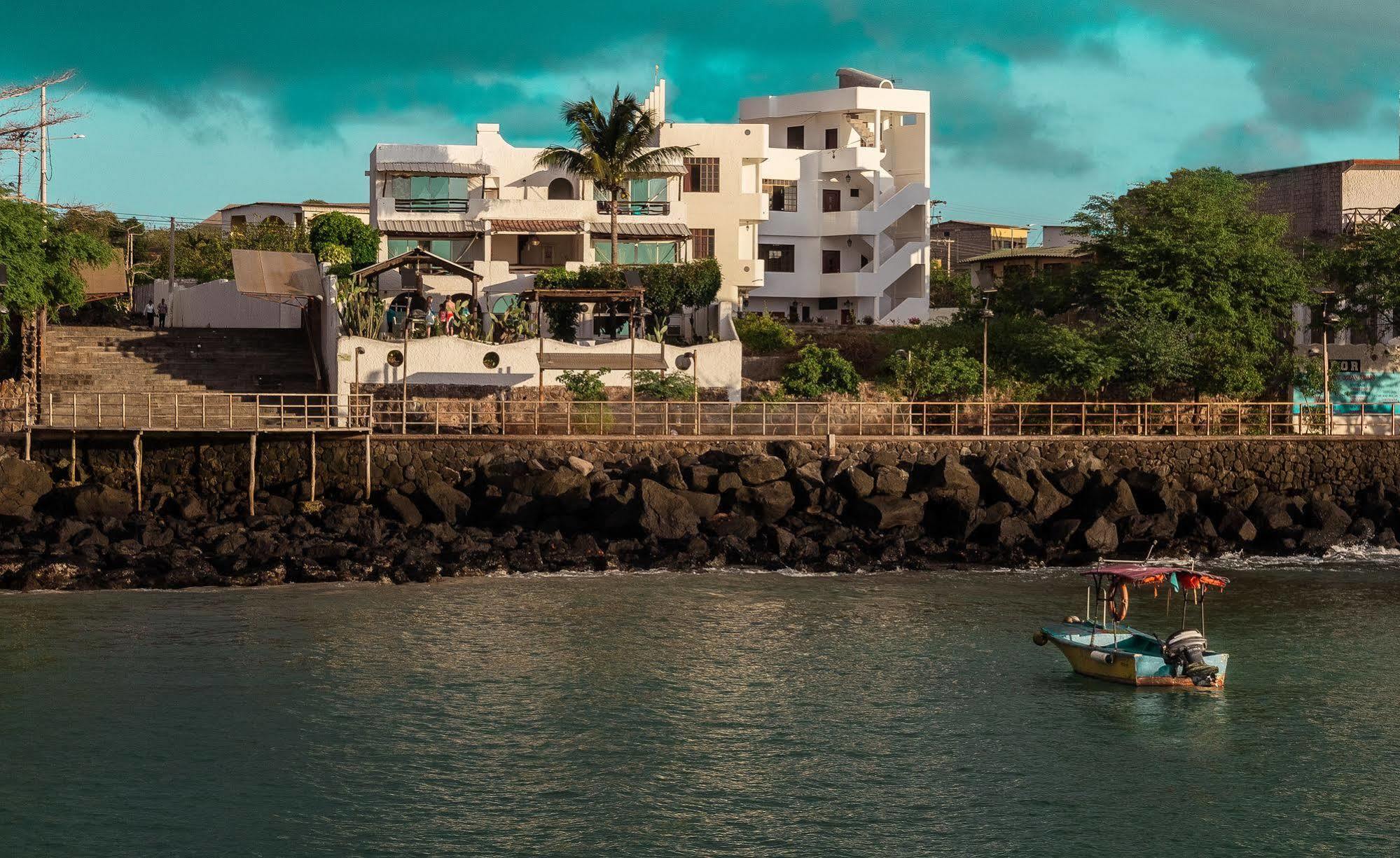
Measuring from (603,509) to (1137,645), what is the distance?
1604 cm

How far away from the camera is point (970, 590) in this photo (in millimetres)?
37094

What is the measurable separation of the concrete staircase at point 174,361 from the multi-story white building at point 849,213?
2633 cm

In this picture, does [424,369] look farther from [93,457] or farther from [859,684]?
[859,684]

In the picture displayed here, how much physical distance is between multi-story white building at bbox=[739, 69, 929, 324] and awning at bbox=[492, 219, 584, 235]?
12152mm

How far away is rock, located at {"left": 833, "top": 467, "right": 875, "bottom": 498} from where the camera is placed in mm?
42781

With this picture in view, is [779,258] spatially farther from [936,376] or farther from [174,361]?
[174,361]

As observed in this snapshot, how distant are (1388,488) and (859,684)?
26844mm

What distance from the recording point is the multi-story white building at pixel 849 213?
72.9 metres

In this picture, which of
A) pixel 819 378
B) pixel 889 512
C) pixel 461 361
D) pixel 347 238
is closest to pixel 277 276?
pixel 347 238

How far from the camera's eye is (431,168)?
62.7m

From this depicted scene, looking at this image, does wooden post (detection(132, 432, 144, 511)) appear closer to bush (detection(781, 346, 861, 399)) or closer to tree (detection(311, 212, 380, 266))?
tree (detection(311, 212, 380, 266))

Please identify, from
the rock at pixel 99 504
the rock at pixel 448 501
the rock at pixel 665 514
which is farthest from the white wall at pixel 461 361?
the rock at pixel 665 514

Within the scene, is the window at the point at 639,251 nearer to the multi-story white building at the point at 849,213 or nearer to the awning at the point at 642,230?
the awning at the point at 642,230

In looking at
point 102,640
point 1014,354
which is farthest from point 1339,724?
point 1014,354
